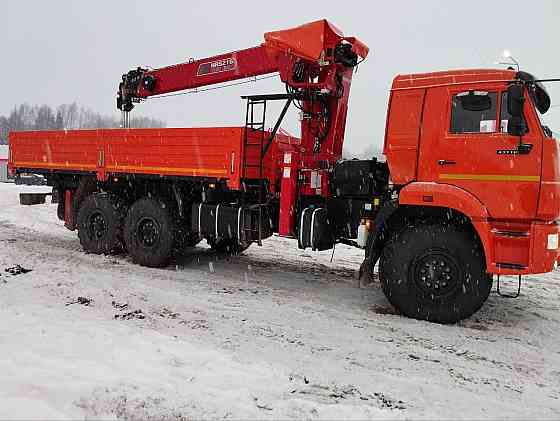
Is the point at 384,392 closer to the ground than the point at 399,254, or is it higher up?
closer to the ground

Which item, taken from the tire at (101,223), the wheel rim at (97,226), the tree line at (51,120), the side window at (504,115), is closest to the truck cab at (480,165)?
the side window at (504,115)

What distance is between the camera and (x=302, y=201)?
6.94 metres

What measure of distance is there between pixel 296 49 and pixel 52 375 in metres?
5.25

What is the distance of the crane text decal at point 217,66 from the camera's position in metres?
8.27

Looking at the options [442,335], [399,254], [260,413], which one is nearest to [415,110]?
[399,254]

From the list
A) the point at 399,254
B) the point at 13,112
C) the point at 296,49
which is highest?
the point at 13,112

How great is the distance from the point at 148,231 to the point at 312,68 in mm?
3807

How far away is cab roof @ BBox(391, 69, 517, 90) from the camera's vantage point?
5.09 metres

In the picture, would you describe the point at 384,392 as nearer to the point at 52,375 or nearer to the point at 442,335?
the point at 442,335

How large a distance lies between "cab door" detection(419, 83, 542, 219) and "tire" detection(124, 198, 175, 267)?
4.31 m

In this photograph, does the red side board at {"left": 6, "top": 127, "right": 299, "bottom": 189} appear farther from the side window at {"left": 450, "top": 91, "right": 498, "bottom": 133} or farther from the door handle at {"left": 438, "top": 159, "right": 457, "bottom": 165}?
the side window at {"left": 450, "top": 91, "right": 498, "bottom": 133}

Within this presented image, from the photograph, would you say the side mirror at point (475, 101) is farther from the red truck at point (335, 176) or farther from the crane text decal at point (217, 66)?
the crane text decal at point (217, 66)

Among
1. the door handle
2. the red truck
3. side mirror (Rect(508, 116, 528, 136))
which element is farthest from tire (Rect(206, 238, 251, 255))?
side mirror (Rect(508, 116, 528, 136))

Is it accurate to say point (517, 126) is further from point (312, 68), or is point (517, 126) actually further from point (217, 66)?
point (217, 66)
